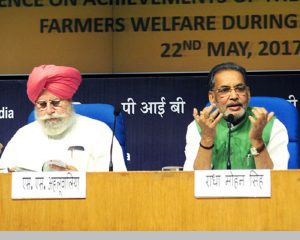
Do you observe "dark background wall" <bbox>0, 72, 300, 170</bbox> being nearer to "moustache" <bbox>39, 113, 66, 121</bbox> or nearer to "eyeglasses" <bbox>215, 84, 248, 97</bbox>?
"moustache" <bbox>39, 113, 66, 121</bbox>

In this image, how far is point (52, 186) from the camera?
4828 millimetres

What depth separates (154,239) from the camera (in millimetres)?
4410

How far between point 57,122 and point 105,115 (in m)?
0.28

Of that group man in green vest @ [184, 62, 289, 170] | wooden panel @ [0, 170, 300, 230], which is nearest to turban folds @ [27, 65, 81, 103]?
man in green vest @ [184, 62, 289, 170]

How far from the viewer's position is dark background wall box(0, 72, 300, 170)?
25.4 feet

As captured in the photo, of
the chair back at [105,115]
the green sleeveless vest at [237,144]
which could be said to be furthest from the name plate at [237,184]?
the chair back at [105,115]

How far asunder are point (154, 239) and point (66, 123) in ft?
7.18

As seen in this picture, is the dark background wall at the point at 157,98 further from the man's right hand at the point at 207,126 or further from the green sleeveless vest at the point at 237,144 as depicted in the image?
the man's right hand at the point at 207,126

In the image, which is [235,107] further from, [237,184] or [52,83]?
[237,184]

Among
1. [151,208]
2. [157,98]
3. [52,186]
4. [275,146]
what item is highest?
[157,98]

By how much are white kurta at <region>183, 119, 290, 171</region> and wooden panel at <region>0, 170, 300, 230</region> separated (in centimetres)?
132

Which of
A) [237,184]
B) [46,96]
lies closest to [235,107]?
[46,96]

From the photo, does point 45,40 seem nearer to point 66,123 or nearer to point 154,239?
point 66,123

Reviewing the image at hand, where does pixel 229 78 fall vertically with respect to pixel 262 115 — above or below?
above
